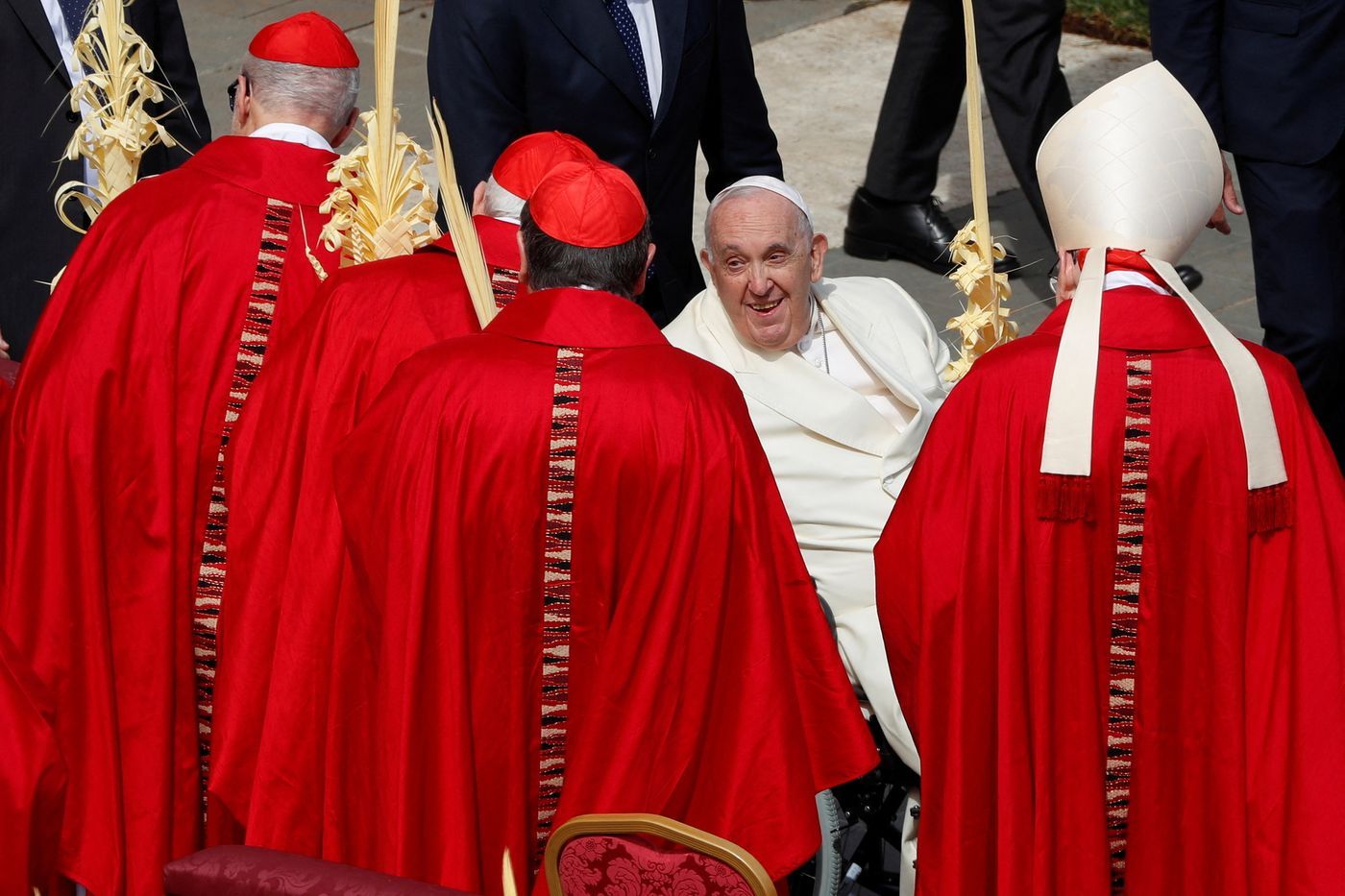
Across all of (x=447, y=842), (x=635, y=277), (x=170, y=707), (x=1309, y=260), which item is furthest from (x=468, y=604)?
(x=1309, y=260)

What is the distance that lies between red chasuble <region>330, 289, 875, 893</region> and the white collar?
3.06 ft

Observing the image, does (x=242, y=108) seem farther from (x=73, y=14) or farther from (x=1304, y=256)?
(x=1304, y=256)

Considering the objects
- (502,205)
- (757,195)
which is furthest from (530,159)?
(757,195)

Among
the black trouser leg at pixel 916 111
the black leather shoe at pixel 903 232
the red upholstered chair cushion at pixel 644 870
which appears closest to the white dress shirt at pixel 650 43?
the black trouser leg at pixel 916 111

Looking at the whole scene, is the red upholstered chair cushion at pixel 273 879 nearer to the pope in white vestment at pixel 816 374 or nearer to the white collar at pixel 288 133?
the pope in white vestment at pixel 816 374

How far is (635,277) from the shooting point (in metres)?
3.43

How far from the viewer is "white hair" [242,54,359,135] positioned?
4.05m

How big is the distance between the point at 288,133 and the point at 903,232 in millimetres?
3705

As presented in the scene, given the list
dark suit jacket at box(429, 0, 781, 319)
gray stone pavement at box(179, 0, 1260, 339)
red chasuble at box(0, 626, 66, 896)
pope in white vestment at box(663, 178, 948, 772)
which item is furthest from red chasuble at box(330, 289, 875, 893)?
gray stone pavement at box(179, 0, 1260, 339)

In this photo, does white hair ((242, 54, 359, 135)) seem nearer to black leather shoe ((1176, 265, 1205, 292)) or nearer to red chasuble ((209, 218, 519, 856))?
red chasuble ((209, 218, 519, 856))

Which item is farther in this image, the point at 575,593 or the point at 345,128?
the point at 345,128

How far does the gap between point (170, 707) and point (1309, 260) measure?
11.1 ft

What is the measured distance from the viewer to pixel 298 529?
12.3ft

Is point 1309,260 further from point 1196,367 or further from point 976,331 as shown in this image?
point 1196,367
